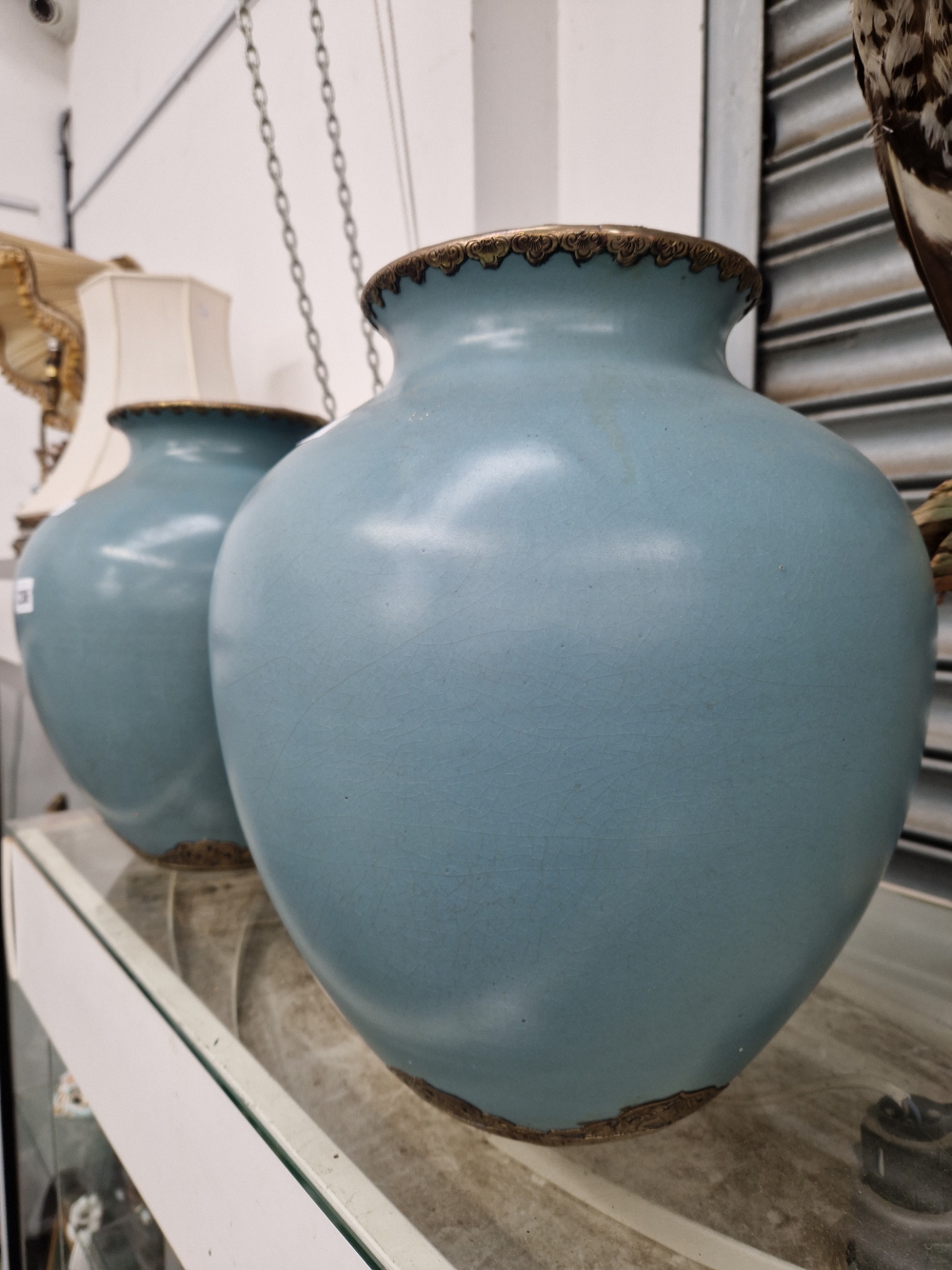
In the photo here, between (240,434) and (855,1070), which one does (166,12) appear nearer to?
(240,434)

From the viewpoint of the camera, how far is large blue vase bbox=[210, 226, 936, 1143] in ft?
0.84

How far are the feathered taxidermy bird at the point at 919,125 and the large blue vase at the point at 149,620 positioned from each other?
41cm

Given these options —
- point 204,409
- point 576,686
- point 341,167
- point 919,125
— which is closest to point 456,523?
point 576,686

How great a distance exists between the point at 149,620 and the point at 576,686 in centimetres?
37

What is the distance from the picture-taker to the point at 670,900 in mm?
273

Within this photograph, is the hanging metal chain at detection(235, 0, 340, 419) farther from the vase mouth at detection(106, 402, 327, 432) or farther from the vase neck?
the vase neck

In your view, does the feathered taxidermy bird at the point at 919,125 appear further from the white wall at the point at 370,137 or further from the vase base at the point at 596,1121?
the white wall at the point at 370,137

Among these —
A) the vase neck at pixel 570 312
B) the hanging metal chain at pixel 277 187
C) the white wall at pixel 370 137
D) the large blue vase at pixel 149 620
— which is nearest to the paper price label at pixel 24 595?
the large blue vase at pixel 149 620

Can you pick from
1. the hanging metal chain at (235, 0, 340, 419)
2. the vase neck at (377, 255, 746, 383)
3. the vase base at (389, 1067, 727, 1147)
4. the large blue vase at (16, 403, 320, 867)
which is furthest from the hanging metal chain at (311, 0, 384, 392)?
the vase base at (389, 1067, 727, 1147)

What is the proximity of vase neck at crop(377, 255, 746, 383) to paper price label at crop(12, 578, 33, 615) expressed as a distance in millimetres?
383

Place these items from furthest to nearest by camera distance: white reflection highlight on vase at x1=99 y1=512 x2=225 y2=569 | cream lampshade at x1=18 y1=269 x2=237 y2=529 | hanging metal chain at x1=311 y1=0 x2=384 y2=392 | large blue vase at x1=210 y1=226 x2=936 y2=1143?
cream lampshade at x1=18 y1=269 x2=237 y2=529 → hanging metal chain at x1=311 y1=0 x2=384 y2=392 → white reflection highlight on vase at x1=99 y1=512 x2=225 y2=569 → large blue vase at x1=210 y1=226 x2=936 y2=1143

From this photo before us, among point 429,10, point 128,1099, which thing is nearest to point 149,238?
point 429,10

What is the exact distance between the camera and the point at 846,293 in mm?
650

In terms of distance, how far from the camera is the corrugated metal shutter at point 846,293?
0.61 metres
